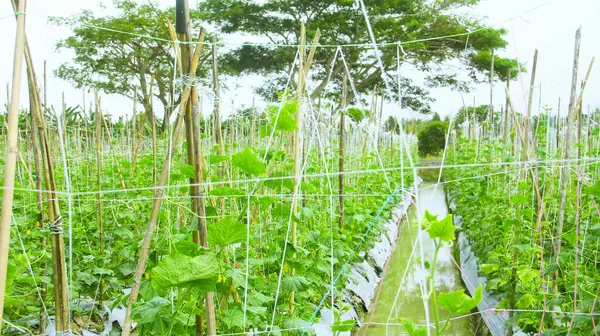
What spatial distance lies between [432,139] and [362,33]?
444cm

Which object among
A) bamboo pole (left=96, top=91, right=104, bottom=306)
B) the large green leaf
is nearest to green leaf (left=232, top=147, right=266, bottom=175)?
the large green leaf

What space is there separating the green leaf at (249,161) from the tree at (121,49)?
16238 millimetres

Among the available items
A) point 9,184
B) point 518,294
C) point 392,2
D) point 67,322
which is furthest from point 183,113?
point 392,2

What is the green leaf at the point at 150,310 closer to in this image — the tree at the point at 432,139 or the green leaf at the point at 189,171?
the green leaf at the point at 189,171

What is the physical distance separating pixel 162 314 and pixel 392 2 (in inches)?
624

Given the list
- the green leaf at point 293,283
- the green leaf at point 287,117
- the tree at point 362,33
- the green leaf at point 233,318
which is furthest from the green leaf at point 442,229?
the tree at point 362,33

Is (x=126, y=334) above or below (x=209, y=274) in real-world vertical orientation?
below

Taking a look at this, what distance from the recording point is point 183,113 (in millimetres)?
1481

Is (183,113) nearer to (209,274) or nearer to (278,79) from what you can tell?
(209,274)

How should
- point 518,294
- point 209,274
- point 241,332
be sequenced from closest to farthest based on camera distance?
A: 1. point 209,274
2. point 241,332
3. point 518,294

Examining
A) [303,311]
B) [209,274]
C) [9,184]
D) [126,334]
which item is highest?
[9,184]

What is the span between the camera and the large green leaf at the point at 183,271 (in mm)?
1331

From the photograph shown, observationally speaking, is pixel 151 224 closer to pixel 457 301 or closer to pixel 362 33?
pixel 457 301

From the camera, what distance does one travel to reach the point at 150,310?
5.03 feet
